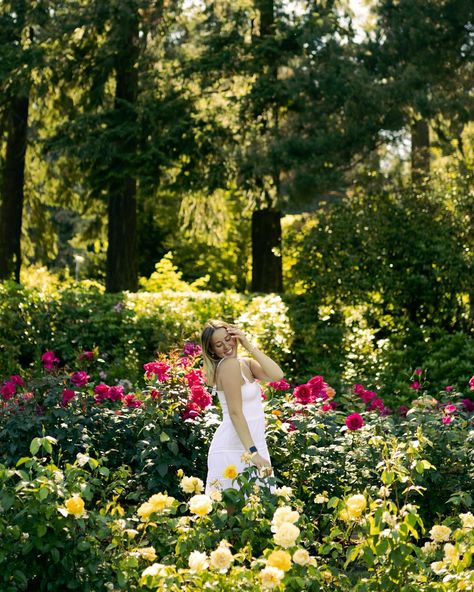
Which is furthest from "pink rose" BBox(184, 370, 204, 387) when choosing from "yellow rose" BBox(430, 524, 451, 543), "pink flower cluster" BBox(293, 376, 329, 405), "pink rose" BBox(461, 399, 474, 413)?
"yellow rose" BBox(430, 524, 451, 543)

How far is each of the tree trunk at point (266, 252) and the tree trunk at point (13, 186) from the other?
4.64 m

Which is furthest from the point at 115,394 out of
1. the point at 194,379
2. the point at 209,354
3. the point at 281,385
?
the point at 209,354

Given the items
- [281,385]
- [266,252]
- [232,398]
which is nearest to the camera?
[232,398]

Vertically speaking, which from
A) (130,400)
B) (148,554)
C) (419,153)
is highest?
(419,153)

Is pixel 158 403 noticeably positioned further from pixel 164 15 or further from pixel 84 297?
pixel 164 15

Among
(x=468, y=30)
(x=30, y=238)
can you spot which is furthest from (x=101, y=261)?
(x=468, y=30)

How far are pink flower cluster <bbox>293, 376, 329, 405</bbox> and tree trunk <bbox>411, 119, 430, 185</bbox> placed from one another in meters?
5.83

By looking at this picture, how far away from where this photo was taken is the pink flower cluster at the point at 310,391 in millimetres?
6055

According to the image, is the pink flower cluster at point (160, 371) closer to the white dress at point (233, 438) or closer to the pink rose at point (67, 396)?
the pink rose at point (67, 396)

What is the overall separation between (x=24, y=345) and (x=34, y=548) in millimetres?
6845

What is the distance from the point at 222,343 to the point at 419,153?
10.5 meters

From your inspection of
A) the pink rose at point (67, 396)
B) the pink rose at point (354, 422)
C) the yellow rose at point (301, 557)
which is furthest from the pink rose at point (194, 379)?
the yellow rose at point (301, 557)

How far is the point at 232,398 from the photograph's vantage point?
16.3 feet

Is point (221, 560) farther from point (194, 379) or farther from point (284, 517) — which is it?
point (194, 379)
